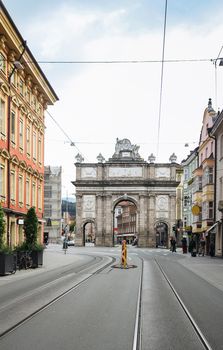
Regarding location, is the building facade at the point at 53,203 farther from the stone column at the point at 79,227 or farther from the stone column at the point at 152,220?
the stone column at the point at 152,220

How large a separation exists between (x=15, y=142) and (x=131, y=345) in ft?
88.1

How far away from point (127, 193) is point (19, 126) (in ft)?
182

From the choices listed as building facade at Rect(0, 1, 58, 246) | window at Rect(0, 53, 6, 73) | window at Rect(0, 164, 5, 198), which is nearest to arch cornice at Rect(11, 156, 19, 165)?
building facade at Rect(0, 1, 58, 246)

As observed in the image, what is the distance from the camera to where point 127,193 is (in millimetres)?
89500

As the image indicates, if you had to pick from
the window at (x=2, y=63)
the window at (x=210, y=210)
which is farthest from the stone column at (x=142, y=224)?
the window at (x=2, y=63)

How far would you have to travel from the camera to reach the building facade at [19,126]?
102ft

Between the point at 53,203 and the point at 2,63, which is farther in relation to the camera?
the point at 53,203

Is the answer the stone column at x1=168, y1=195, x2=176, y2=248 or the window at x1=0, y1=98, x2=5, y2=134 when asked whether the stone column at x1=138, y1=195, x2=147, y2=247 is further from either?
the window at x1=0, y1=98, x2=5, y2=134

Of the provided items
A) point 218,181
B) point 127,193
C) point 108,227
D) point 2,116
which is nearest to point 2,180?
point 2,116

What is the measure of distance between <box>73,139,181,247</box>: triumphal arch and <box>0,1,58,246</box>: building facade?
45826mm

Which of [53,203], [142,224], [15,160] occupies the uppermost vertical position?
[15,160]

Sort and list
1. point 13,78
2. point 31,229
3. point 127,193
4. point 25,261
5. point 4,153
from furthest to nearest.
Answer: point 127,193, point 13,78, point 4,153, point 31,229, point 25,261

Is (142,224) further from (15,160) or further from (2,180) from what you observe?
(2,180)

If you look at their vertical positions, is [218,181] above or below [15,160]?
below
